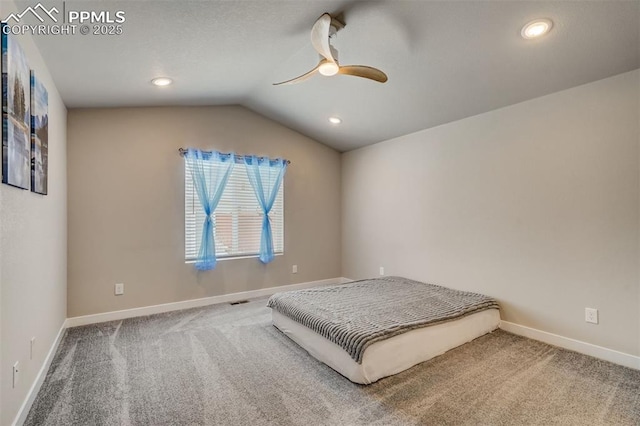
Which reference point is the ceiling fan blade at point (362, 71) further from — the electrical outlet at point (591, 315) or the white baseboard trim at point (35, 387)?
the white baseboard trim at point (35, 387)

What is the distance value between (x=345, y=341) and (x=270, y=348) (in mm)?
882

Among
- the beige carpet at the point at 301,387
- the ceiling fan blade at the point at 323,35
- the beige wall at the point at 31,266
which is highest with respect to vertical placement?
the ceiling fan blade at the point at 323,35

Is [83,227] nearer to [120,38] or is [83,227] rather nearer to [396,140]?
[120,38]

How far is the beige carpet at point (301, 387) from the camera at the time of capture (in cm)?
186

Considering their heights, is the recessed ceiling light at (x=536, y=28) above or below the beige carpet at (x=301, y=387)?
above

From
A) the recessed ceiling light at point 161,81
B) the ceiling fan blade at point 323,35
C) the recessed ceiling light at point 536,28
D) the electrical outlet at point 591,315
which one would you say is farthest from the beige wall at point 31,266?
the electrical outlet at point 591,315

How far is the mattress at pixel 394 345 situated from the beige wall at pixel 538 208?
0.57 m

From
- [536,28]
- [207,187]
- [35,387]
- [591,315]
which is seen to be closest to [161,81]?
[207,187]

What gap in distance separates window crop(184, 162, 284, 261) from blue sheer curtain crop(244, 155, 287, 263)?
88mm

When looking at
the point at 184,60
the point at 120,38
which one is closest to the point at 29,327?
the point at 120,38

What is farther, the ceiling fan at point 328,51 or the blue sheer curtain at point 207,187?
the blue sheer curtain at point 207,187

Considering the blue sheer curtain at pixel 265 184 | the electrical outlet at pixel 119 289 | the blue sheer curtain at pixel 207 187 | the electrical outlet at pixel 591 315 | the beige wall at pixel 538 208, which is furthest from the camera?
the blue sheer curtain at pixel 265 184

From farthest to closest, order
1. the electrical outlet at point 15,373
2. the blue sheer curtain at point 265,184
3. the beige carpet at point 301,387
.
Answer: the blue sheer curtain at point 265,184 → the beige carpet at point 301,387 → the electrical outlet at point 15,373

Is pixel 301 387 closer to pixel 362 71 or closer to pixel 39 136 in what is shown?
pixel 362 71
